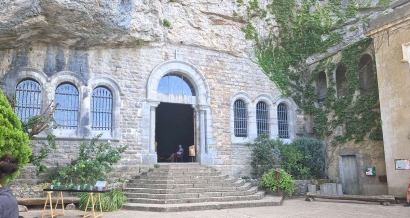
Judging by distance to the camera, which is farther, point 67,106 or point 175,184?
point 67,106

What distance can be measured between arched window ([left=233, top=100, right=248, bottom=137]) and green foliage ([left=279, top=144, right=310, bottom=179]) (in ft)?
5.65

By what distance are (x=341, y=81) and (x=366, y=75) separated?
4.64 feet

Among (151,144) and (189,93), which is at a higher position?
(189,93)

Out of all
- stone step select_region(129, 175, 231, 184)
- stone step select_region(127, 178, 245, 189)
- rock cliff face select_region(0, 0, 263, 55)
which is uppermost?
rock cliff face select_region(0, 0, 263, 55)

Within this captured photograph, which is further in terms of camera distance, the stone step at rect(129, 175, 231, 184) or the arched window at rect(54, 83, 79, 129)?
the arched window at rect(54, 83, 79, 129)

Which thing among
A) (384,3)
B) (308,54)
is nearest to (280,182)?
(308,54)

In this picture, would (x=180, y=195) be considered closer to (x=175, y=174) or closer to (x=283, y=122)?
(x=175, y=174)

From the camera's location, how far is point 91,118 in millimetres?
11836

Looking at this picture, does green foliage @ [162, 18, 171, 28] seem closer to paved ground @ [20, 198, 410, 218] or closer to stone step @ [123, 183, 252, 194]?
stone step @ [123, 183, 252, 194]

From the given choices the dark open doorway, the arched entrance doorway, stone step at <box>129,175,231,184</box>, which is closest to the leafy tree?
stone step at <box>129,175,231,184</box>

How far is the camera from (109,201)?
30.0ft

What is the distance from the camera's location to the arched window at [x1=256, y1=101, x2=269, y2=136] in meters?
14.8

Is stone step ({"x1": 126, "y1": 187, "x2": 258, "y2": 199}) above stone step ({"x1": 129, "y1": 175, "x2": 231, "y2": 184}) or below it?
below

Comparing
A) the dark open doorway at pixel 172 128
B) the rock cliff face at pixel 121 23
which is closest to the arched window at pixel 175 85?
the rock cliff face at pixel 121 23
